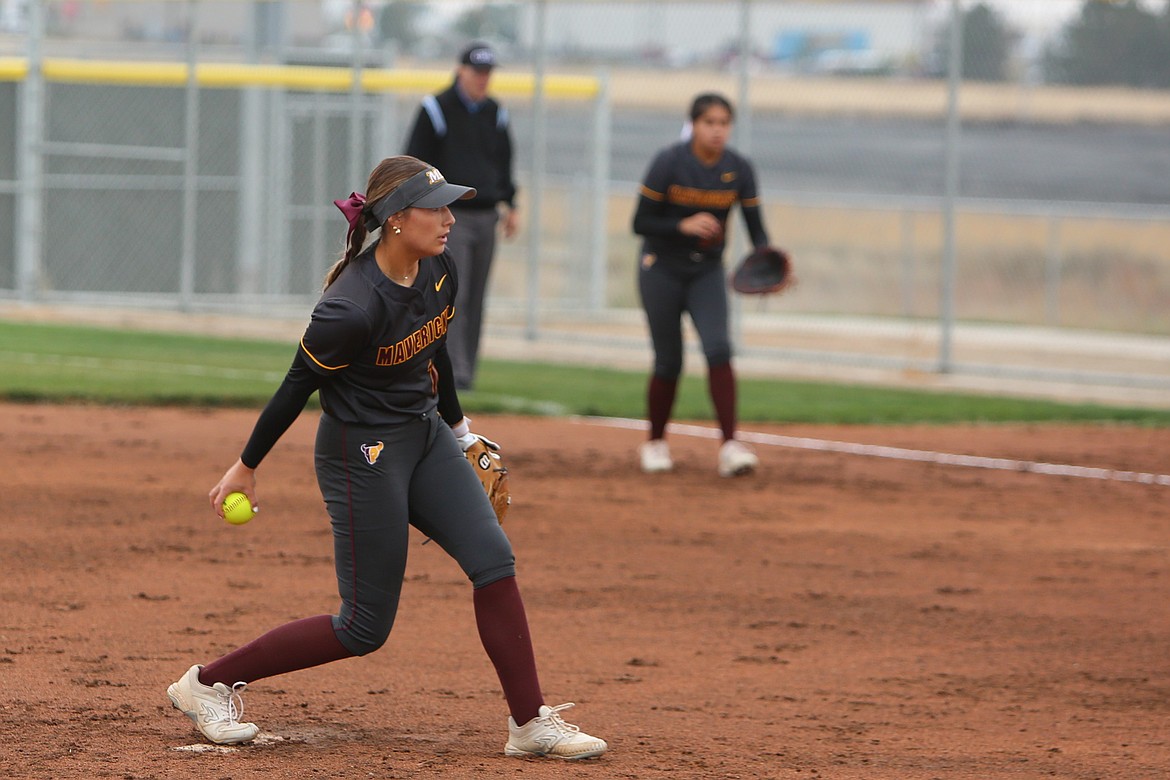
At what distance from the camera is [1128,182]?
22.6 m

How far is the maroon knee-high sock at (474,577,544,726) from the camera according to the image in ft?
15.3

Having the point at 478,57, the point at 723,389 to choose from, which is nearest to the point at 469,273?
the point at 478,57

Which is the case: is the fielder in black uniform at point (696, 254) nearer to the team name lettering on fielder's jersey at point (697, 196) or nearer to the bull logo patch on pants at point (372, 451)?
the team name lettering on fielder's jersey at point (697, 196)

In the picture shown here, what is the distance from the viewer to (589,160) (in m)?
20.1

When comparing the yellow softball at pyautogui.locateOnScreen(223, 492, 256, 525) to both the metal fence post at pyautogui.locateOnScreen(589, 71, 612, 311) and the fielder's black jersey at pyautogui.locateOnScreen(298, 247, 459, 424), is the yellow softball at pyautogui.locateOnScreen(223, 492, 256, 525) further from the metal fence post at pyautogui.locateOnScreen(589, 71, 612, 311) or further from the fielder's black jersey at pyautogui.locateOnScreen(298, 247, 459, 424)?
the metal fence post at pyautogui.locateOnScreen(589, 71, 612, 311)

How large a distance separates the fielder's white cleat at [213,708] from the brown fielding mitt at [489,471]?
3.01 feet

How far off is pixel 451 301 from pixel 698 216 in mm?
4676

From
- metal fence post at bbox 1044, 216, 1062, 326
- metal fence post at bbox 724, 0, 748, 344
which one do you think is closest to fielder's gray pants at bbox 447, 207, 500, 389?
metal fence post at bbox 724, 0, 748, 344

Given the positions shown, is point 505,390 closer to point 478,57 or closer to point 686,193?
point 478,57

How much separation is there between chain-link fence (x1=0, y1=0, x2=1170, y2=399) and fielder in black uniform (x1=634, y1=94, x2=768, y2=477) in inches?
212

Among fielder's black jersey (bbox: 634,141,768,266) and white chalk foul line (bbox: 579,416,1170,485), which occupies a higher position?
fielder's black jersey (bbox: 634,141,768,266)

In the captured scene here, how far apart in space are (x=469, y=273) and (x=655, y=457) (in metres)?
2.32

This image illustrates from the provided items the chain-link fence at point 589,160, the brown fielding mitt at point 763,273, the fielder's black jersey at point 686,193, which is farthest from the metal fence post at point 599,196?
the fielder's black jersey at point 686,193

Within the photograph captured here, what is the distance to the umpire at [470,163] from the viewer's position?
10898 mm
